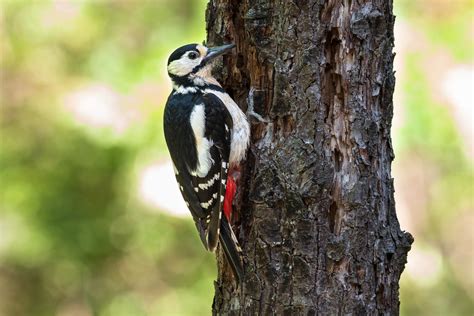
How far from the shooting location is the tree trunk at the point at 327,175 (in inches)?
128

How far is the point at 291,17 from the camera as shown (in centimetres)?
334

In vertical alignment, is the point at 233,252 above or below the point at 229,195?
below

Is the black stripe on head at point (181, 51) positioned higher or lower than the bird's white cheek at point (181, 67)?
higher

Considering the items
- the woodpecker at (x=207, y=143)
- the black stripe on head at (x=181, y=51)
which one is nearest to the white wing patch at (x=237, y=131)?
the woodpecker at (x=207, y=143)

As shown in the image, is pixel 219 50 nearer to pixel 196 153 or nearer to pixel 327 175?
pixel 196 153

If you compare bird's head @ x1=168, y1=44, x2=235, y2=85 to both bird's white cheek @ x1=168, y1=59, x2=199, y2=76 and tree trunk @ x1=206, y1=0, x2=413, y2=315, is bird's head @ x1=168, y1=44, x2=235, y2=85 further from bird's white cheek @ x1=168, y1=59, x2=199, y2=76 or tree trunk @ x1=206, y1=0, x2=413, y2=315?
tree trunk @ x1=206, y1=0, x2=413, y2=315

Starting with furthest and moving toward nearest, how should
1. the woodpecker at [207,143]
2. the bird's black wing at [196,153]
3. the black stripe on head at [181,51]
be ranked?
the black stripe on head at [181,51] < the bird's black wing at [196,153] < the woodpecker at [207,143]

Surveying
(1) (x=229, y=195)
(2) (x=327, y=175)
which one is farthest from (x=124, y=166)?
(2) (x=327, y=175)

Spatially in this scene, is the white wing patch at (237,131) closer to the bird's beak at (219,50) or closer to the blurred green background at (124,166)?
the bird's beak at (219,50)

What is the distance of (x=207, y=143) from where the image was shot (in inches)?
152

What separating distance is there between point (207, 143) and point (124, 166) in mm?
2331

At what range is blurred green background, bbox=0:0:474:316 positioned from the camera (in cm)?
552

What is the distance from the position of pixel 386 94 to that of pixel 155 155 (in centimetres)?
268

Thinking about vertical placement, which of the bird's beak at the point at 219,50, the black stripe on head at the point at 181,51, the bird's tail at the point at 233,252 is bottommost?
the bird's tail at the point at 233,252
